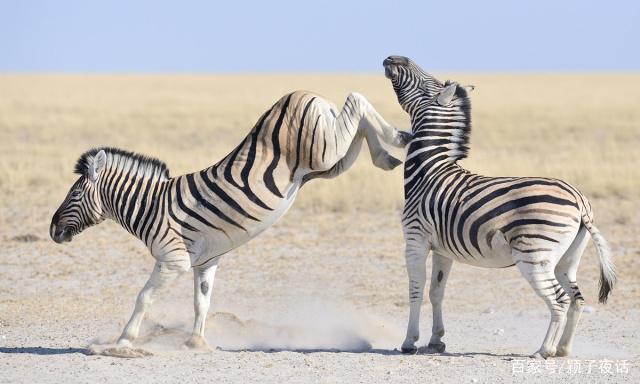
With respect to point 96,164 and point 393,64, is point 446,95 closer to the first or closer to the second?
point 393,64

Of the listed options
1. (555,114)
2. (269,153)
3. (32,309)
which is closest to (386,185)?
(32,309)

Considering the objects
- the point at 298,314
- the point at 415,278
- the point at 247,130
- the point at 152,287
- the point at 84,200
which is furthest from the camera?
the point at 247,130

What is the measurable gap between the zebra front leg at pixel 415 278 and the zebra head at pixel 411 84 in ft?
3.74

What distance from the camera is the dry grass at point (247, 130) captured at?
16.6 m

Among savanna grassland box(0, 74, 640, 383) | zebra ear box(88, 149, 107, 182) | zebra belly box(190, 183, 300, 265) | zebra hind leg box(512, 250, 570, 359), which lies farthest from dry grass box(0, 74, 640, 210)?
zebra hind leg box(512, 250, 570, 359)

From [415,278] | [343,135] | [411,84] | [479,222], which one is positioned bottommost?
[415,278]

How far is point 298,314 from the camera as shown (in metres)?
9.46

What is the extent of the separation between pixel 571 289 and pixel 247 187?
2435 millimetres

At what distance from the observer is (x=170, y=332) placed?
822cm

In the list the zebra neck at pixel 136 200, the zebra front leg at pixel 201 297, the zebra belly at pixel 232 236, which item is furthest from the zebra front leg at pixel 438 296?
the zebra neck at pixel 136 200

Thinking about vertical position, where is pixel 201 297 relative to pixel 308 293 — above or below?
above

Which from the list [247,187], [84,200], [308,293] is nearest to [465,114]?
[247,187]

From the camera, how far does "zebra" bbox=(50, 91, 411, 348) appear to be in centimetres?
736

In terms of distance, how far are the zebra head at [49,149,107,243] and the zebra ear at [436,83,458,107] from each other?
103 inches
